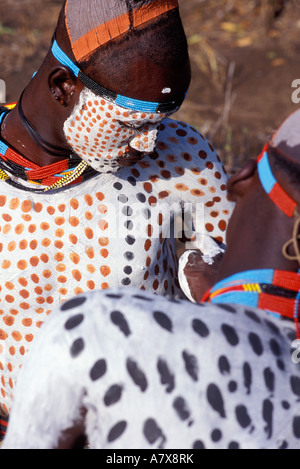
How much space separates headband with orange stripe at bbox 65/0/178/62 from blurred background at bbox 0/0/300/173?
11.8 ft

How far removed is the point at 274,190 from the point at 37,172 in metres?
1.03

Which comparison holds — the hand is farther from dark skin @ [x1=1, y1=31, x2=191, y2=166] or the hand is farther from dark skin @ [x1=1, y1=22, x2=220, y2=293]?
dark skin @ [x1=1, y1=31, x2=191, y2=166]

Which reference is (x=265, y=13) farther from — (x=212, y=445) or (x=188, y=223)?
(x=212, y=445)

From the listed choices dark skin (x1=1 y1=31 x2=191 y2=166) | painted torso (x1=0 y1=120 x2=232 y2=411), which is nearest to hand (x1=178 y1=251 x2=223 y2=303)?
painted torso (x1=0 y1=120 x2=232 y2=411)

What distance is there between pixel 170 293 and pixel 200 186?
39cm

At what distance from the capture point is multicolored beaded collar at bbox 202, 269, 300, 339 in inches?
52.7

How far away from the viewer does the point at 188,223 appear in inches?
96.4

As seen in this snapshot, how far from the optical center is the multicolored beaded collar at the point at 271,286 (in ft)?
4.37

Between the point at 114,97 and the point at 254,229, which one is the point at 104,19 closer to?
the point at 114,97

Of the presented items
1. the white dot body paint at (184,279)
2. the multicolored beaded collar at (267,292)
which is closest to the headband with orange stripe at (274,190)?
the multicolored beaded collar at (267,292)

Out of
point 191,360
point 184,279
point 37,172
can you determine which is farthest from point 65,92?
point 191,360

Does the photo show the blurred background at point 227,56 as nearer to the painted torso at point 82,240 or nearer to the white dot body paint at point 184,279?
the painted torso at point 82,240

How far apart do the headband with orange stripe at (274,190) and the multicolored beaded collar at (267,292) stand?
13 cm

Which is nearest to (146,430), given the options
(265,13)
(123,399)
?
(123,399)
